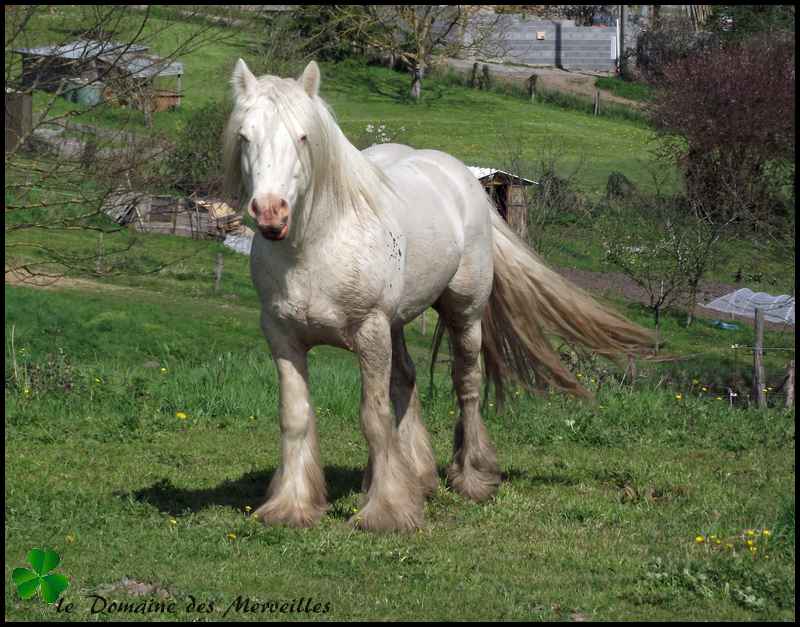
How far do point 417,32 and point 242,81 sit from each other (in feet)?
119

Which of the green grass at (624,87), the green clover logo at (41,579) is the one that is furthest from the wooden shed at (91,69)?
the green grass at (624,87)

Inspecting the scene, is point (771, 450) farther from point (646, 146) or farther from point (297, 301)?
point (646, 146)

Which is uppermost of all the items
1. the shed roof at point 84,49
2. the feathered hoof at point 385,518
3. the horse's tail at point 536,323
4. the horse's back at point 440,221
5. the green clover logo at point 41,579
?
the shed roof at point 84,49

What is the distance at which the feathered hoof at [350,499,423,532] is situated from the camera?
604 centimetres

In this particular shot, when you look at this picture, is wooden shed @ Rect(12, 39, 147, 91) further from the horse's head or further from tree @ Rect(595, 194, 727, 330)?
tree @ Rect(595, 194, 727, 330)

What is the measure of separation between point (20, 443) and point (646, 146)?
31.7 metres

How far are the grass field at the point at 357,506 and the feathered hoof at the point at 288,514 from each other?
106 millimetres

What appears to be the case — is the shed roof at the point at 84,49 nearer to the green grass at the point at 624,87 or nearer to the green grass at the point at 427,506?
the green grass at the point at 427,506

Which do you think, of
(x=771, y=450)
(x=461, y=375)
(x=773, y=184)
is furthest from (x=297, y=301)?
(x=773, y=184)

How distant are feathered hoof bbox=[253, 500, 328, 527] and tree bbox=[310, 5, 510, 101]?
3263 centimetres

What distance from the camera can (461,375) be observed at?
23.9ft

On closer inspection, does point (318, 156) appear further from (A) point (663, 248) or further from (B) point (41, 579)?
(A) point (663, 248)

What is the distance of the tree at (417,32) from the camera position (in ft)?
130

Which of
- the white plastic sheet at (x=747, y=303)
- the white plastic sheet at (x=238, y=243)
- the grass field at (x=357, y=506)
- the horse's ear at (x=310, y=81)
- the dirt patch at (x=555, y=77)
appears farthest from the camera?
the dirt patch at (x=555, y=77)
